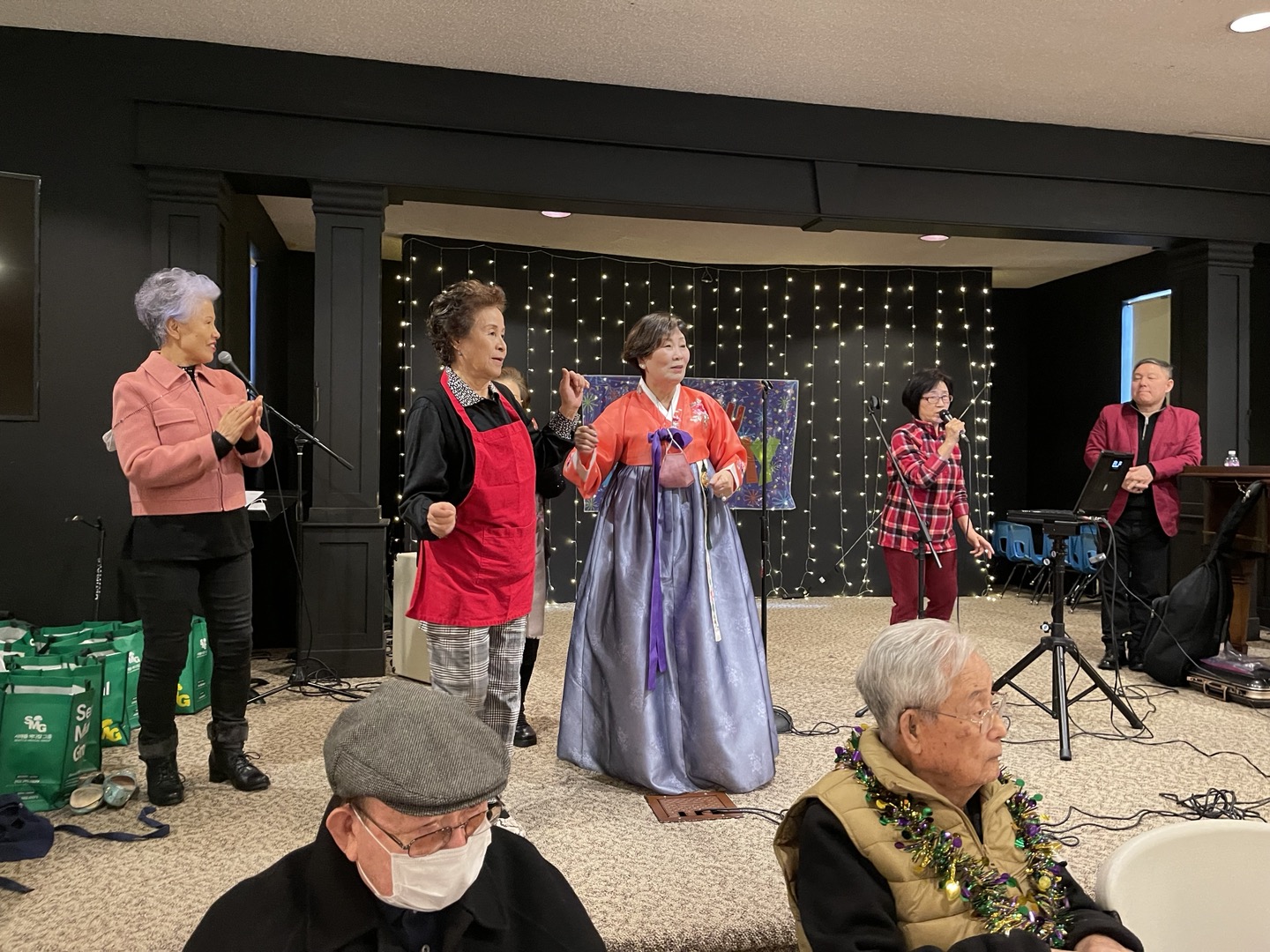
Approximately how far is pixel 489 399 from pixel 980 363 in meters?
6.58

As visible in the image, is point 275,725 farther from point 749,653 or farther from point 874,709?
point 874,709

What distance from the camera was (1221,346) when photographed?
5.98 m

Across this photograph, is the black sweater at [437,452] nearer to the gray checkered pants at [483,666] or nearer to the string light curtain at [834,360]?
the gray checkered pants at [483,666]

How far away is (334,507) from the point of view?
15.5 feet

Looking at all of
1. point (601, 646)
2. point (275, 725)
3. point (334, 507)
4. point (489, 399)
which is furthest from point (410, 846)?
point (334, 507)

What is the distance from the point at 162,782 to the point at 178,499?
0.88 meters

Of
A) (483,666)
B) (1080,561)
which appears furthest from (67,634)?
(1080,561)

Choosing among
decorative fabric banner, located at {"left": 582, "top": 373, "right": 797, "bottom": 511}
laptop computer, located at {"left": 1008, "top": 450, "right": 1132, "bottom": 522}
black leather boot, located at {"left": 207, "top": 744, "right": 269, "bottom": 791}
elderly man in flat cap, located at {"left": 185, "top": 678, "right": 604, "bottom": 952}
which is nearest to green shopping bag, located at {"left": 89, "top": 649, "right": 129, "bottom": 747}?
black leather boot, located at {"left": 207, "top": 744, "right": 269, "bottom": 791}

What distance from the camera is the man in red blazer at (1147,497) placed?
5.18 meters

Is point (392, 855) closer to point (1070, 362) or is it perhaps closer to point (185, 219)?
point (185, 219)

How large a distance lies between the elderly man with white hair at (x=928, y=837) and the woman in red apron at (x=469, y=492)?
4.22 ft

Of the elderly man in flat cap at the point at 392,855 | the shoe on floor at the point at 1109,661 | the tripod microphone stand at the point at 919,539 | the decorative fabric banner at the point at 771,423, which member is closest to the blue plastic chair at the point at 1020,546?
the decorative fabric banner at the point at 771,423

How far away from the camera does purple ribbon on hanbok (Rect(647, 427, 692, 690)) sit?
3.09 metres

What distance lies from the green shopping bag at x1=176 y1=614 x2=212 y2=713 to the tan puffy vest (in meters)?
3.27
